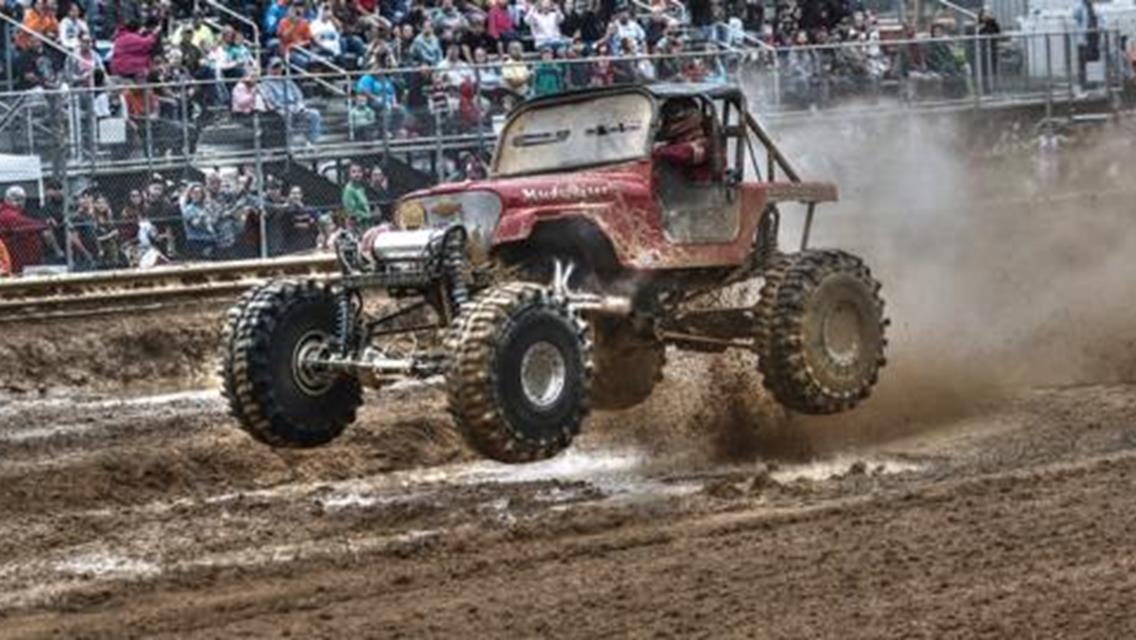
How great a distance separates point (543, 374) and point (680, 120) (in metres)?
2.37

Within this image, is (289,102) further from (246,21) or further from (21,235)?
(246,21)

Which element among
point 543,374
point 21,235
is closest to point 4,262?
point 21,235

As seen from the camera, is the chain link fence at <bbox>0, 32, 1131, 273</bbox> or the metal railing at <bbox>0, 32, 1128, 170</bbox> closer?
the chain link fence at <bbox>0, 32, 1131, 273</bbox>

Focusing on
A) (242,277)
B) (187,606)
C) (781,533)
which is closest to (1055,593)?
(781,533)

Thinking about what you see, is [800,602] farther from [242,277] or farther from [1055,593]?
[242,277]

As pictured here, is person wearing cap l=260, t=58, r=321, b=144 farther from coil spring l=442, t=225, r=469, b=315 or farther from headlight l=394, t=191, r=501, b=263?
coil spring l=442, t=225, r=469, b=315

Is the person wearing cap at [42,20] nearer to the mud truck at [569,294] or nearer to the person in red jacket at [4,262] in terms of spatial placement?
the person in red jacket at [4,262]

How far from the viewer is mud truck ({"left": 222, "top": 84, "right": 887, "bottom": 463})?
11.6 metres

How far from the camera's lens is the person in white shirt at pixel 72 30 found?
2362 cm

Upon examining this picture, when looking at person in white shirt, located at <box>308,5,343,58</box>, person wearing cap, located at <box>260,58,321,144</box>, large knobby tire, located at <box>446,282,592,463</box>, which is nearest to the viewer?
large knobby tire, located at <box>446,282,592,463</box>

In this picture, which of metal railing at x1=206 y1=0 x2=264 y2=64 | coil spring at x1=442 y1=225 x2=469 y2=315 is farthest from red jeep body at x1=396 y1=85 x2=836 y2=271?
metal railing at x1=206 y1=0 x2=264 y2=64

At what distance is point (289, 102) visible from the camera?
71.2 ft

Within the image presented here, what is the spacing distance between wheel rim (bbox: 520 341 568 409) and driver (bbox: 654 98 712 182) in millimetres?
1897

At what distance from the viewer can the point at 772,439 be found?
538 inches
